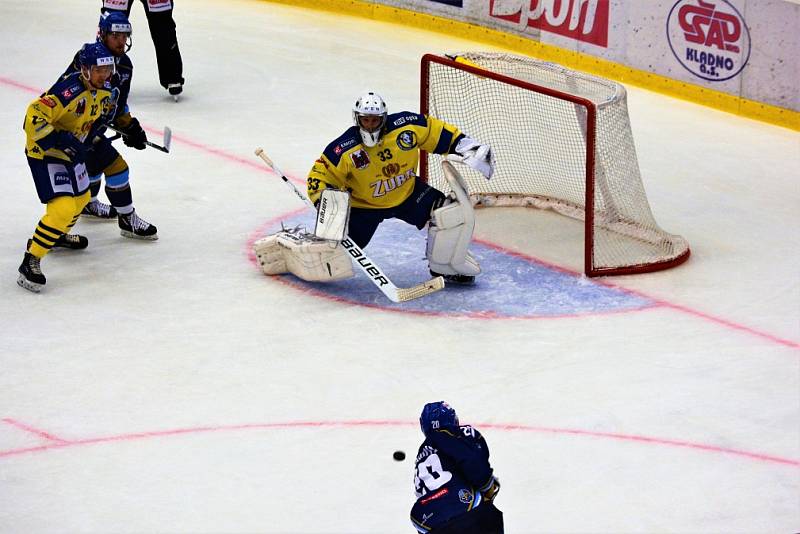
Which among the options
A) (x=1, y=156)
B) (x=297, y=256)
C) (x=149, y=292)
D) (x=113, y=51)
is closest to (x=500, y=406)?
(x=297, y=256)

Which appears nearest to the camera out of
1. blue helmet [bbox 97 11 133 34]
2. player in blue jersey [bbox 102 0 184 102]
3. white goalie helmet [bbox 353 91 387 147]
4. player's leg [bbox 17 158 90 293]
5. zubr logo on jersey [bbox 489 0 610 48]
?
white goalie helmet [bbox 353 91 387 147]

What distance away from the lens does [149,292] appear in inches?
246

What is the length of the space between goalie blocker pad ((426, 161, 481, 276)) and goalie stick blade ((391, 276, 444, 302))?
10cm

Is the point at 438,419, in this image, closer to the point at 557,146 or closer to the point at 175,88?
the point at 557,146

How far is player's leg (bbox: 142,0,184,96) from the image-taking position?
907cm

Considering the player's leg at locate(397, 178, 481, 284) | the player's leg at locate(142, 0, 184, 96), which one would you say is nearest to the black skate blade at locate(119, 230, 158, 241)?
the player's leg at locate(397, 178, 481, 284)

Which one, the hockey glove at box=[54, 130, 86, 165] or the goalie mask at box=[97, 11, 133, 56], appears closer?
the hockey glove at box=[54, 130, 86, 165]

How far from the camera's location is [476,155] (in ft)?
19.9

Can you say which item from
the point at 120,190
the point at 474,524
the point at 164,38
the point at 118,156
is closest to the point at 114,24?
the point at 118,156

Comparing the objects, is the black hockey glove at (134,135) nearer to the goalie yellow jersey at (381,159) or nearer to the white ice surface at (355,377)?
the white ice surface at (355,377)

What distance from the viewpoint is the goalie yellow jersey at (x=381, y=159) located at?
19.7 ft

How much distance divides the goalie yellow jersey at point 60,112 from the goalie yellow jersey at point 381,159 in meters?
1.05

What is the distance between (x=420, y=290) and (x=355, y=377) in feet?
2.82

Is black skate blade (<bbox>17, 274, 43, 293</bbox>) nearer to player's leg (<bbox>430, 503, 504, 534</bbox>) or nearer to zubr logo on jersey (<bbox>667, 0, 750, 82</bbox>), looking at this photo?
player's leg (<bbox>430, 503, 504, 534</bbox>)
